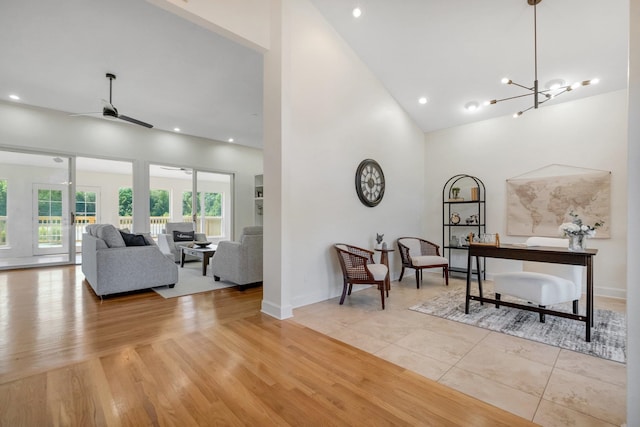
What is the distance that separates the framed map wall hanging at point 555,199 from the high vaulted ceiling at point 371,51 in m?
1.14

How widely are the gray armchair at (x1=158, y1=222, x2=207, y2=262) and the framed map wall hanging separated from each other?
20.7 feet

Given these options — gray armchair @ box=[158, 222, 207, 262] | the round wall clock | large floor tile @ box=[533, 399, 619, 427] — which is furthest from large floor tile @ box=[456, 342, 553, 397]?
gray armchair @ box=[158, 222, 207, 262]

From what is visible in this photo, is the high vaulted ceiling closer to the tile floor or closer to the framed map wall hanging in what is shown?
the framed map wall hanging

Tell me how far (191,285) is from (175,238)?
8.84 feet

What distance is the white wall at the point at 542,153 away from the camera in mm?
4090

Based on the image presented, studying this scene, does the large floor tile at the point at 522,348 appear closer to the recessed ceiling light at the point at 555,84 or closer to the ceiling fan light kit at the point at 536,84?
the ceiling fan light kit at the point at 536,84

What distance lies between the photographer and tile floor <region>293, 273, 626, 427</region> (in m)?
1.74

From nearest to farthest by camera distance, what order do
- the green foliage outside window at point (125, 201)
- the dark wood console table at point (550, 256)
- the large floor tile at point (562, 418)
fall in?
the large floor tile at point (562, 418) < the dark wood console table at point (550, 256) < the green foliage outside window at point (125, 201)

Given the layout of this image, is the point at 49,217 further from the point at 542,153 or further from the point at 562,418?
the point at 542,153

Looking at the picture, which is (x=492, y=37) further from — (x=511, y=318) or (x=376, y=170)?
(x=511, y=318)

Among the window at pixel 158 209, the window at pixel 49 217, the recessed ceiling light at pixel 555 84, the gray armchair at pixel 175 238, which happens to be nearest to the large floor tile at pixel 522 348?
the recessed ceiling light at pixel 555 84

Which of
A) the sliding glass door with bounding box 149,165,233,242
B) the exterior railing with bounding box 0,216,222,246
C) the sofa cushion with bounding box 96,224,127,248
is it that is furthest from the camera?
the sliding glass door with bounding box 149,165,233,242

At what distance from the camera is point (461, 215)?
557 centimetres

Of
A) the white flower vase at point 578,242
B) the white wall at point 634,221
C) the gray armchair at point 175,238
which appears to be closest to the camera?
the white wall at point 634,221
